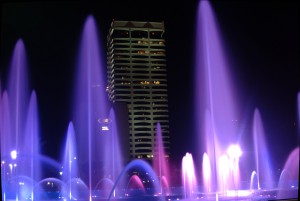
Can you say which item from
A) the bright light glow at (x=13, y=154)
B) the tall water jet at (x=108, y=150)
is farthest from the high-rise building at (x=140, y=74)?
the bright light glow at (x=13, y=154)

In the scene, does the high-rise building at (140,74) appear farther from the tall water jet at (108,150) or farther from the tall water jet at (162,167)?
the tall water jet at (108,150)

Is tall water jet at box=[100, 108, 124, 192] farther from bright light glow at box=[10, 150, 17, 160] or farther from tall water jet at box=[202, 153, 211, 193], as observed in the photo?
bright light glow at box=[10, 150, 17, 160]

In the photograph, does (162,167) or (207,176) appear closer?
(207,176)

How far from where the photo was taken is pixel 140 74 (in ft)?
292

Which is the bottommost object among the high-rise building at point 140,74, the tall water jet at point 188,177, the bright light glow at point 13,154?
the tall water jet at point 188,177

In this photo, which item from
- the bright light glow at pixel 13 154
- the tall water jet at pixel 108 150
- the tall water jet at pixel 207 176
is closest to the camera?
the bright light glow at pixel 13 154

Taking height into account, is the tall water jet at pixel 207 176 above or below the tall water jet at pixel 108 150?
below

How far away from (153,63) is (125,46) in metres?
7.77

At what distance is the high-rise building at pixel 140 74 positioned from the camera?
81625 millimetres

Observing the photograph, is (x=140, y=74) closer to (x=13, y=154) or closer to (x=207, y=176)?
(x=207, y=176)

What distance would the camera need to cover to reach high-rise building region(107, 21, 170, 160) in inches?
3214

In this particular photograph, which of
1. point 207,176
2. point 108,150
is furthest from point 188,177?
point 108,150

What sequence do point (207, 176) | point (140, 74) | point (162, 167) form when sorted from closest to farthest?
point (207, 176) → point (162, 167) → point (140, 74)

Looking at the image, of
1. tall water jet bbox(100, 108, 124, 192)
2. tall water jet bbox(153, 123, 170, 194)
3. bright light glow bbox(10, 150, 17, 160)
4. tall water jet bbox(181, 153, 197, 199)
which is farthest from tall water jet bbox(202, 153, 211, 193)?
tall water jet bbox(100, 108, 124, 192)
